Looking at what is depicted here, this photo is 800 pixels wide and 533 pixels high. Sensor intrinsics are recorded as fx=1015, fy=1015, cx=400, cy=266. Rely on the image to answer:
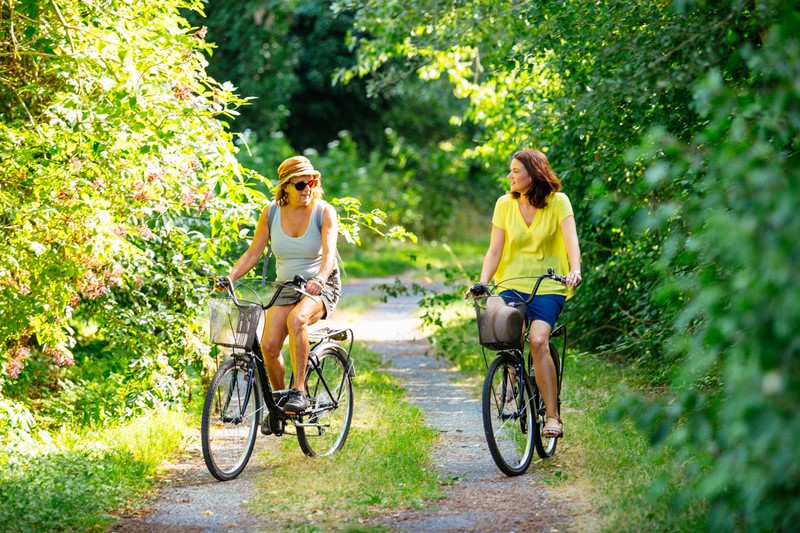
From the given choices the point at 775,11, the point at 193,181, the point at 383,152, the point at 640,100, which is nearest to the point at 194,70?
the point at 193,181

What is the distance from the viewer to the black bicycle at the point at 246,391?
597 centimetres

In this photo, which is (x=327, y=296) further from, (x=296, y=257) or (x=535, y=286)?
(x=535, y=286)

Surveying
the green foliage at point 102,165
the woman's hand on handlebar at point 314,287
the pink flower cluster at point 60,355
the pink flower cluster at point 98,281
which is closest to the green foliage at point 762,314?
the woman's hand on handlebar at point 314,287

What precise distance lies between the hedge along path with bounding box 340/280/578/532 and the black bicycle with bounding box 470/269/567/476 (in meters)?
0.16

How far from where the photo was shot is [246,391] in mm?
6105

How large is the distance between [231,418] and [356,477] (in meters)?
0.81

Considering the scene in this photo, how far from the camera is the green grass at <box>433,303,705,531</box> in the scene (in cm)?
476

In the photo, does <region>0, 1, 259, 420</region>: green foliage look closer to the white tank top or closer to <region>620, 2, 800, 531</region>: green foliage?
the white tank top

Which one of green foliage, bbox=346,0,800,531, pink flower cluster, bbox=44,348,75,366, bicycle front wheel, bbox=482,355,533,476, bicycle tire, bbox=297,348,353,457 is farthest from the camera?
pink flower cluster, bbox=44,348,75,366

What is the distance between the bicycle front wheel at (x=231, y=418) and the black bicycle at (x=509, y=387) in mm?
1433

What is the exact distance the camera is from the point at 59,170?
629cm

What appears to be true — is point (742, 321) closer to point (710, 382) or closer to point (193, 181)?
point (710, 382)

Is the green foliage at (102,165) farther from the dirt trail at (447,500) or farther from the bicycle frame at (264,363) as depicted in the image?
the dirt trail at (447,500)

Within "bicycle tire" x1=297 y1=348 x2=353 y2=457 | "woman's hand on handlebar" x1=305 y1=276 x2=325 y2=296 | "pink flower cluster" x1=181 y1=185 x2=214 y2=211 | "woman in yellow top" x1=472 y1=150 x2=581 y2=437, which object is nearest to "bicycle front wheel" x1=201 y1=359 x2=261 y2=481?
"bicycle tire" x1=297 y1=348 x2=353 y2=457
